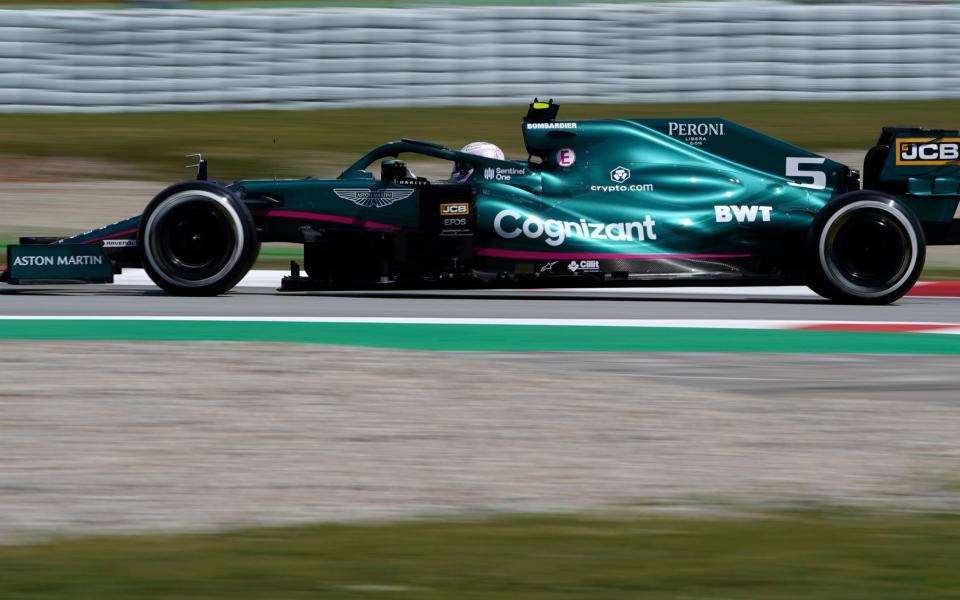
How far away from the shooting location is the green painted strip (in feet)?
27.3

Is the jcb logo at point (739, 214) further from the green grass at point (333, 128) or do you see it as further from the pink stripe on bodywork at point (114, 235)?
the green grass at point (333, 128)

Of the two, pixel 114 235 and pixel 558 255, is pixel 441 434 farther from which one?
pixel 114 235

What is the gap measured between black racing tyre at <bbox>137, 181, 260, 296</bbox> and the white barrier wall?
8943 mm

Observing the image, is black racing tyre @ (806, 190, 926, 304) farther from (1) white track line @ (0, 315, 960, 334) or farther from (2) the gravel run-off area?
(2) the gravel run-off area

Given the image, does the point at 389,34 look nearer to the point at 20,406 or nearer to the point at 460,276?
the point at 460,276

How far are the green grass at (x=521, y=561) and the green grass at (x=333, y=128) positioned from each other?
13.2m

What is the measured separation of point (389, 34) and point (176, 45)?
263 cm

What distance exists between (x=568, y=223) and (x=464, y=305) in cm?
94

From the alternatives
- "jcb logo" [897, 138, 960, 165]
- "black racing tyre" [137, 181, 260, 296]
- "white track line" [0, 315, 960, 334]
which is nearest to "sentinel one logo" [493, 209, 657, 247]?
"white track line" [0, 315, 960, 334]

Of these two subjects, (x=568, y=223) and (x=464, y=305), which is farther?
(x=464, y=305)

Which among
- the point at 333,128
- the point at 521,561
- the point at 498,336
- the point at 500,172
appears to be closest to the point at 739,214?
the point at 500,172

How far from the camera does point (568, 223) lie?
969 centimetres

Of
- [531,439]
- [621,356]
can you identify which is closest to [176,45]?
[621,356]

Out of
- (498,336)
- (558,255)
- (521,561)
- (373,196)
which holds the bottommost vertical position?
(521,561)
